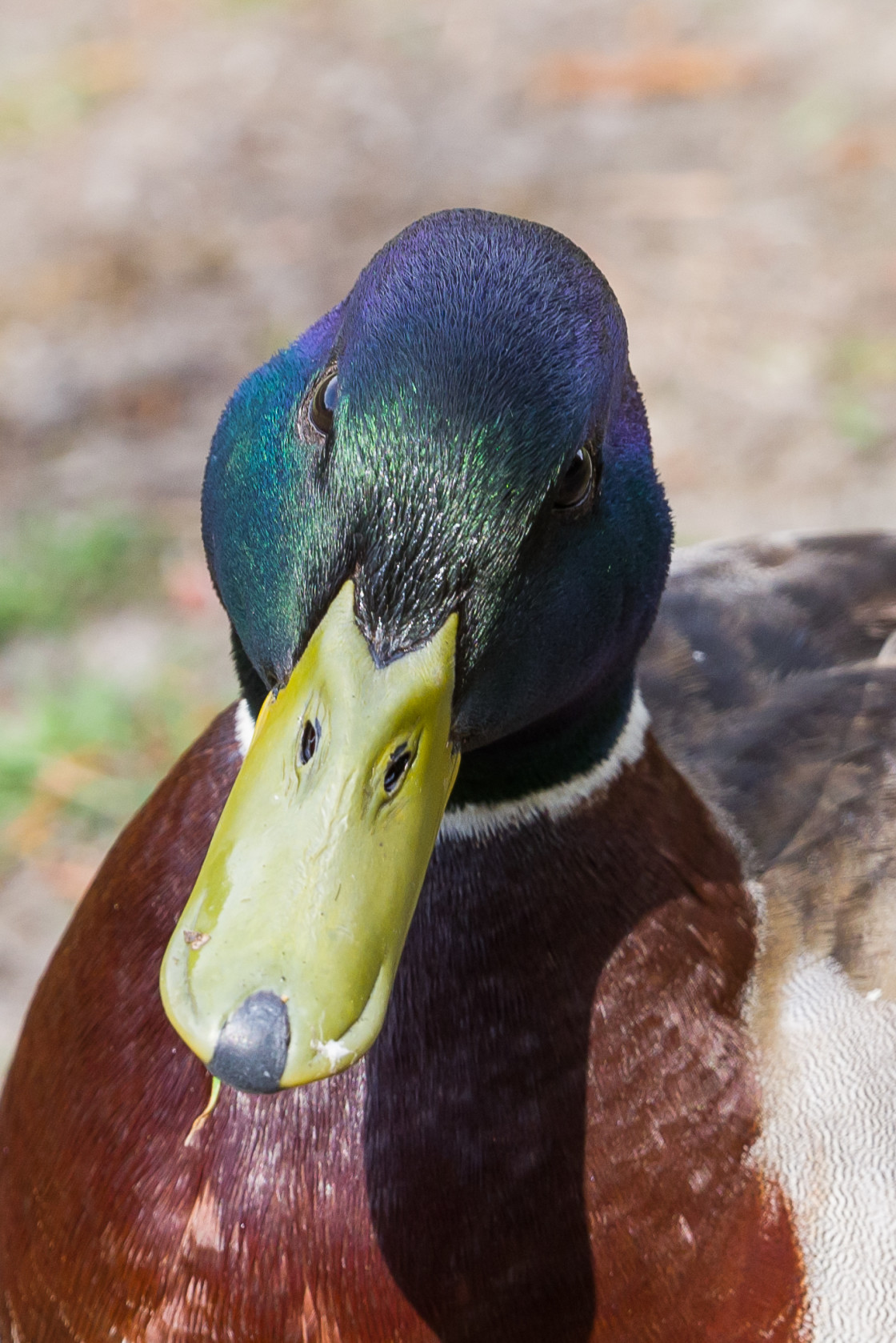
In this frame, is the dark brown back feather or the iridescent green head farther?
the dark brown back feather

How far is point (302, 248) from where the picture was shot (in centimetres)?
427

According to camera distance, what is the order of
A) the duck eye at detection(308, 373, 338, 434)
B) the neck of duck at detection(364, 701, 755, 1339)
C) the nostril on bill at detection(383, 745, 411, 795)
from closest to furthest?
the nostril on bill at detection(383, 745, 411, 795) < the duck eye at detection(308, 373, 338, 434) < the neck of duck at detection(364, 701, 755, 1339)

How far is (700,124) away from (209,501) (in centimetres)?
382

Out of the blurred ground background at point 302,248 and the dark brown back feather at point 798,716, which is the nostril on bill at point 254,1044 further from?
the blurred ground background at point 302,248

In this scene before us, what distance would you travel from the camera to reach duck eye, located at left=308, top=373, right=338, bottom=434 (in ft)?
4.17

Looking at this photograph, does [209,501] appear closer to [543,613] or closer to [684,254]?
[543,613]

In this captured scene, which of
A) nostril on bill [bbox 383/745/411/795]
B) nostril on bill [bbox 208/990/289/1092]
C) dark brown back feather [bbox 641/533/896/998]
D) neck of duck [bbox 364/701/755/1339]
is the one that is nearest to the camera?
nostril on bill [bbox 208/990/289/1092]

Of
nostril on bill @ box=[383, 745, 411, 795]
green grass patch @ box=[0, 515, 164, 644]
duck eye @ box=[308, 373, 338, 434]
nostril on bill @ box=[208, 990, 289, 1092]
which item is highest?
duck eye @ box=[308, 373, 338, 434]

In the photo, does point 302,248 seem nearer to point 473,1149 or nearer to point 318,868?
point 473,1149

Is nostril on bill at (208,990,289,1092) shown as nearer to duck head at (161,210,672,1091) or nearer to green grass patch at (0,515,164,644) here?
duck head at (161,210,672,1091)

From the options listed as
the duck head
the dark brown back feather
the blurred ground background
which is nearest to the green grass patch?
the blurred ground background

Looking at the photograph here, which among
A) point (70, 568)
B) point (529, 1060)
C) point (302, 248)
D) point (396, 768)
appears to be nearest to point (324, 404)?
point (396, 768)

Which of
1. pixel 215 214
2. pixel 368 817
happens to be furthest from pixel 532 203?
pixel 368 817

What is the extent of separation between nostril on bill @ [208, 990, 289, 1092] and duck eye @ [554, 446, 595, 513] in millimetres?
479
